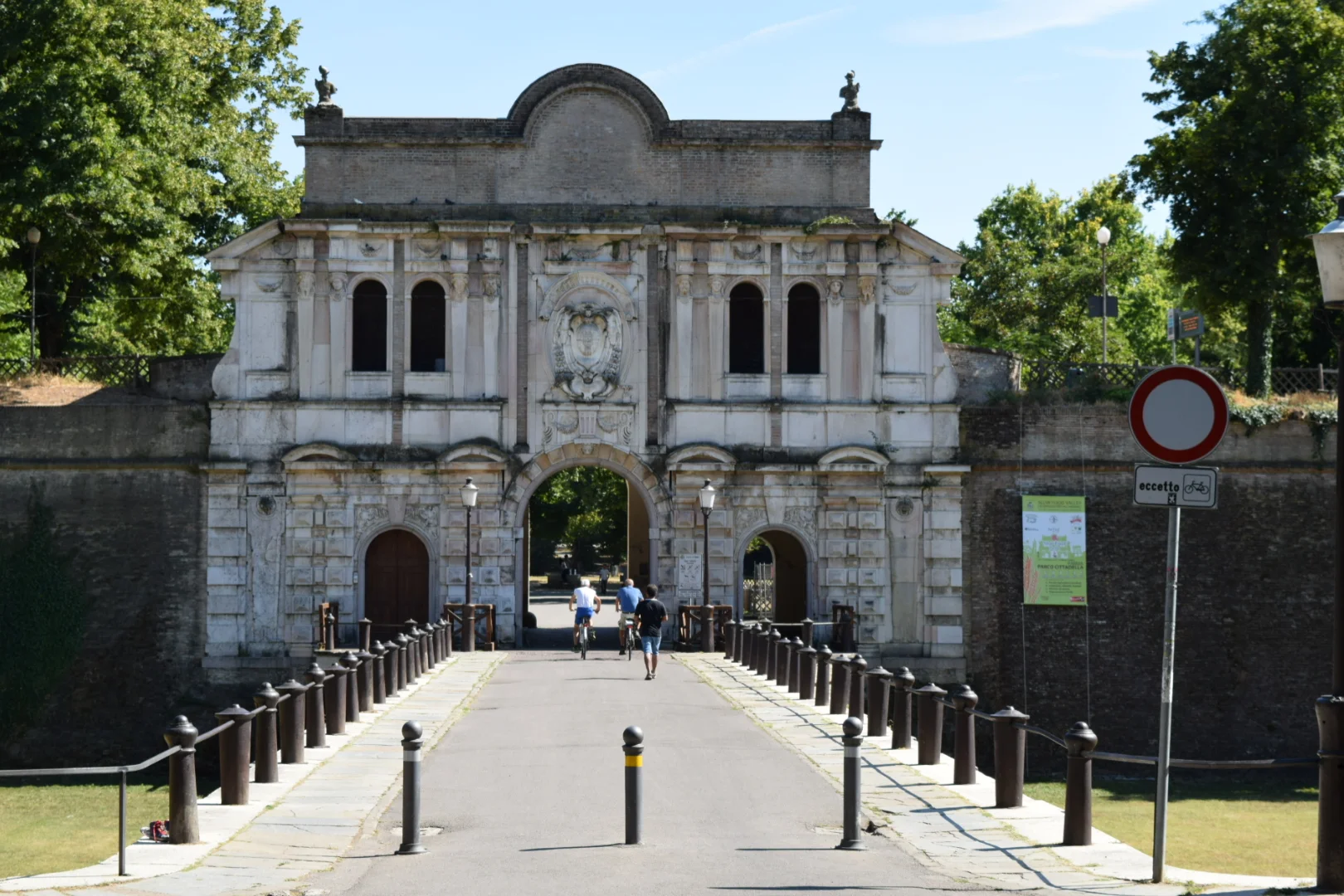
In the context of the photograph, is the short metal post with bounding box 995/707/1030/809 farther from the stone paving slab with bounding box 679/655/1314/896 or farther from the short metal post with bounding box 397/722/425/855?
the short metal post with bounding box 397/722/425/855

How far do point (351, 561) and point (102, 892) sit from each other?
82.4 feet

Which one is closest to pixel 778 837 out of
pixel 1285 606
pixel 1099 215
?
pixel 1285 606

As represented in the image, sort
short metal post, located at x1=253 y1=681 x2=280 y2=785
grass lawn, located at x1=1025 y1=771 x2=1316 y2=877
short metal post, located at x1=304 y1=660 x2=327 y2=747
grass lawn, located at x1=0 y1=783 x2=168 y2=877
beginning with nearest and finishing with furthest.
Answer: short metal post, located at x1=253 y1=681 x2=280 y2=785 < short metal post, located at x1=304 y1=660 x2=327 y2=747 < grass lawn, located at x1=0 y1=783 x2=168 y2=877 < grass lawn, located at x1=1025 y1=771 x2=1316 y2=877

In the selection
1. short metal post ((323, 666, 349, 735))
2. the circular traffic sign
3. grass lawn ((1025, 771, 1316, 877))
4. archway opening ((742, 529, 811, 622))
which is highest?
the circular traffic sign

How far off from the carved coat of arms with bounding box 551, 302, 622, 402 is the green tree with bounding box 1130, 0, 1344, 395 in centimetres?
1263

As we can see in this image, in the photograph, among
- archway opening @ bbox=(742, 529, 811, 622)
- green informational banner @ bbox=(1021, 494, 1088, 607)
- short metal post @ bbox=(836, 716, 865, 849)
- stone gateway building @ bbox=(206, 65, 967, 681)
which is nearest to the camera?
short metal post @ bbox=(836, 716, 865, 849)

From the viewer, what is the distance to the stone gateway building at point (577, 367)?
36.6 metres

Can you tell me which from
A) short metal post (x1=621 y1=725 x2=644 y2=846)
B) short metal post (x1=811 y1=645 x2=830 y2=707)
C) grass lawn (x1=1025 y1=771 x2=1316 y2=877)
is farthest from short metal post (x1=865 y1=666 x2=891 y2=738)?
short metal post (x1=621 y1=725 x2=644 y2=846)

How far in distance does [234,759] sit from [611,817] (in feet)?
10.7

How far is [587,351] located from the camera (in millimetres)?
37062

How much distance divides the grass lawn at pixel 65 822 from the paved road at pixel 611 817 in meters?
4.94

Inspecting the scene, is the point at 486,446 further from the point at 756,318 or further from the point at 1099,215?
the point at 1099,215

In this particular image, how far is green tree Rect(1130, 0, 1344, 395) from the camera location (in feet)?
123

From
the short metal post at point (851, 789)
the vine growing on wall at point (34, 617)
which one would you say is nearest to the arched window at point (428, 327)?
the vine growing on wall at point (34, 617)
